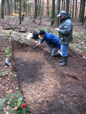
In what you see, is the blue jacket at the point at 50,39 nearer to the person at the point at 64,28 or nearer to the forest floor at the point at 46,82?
the forest floor at the point at 46,82

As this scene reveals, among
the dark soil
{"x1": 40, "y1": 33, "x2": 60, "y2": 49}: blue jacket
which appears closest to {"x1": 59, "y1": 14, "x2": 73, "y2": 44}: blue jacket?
{"x1": 40, "y1": 33, "x2": 60, "y2": 49}: blue jacket

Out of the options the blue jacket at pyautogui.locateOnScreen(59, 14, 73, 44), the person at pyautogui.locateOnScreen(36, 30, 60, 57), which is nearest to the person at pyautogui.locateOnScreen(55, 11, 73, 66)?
the blue jacket at pyautogui.locateOnScreen(59, 14, 73, 44)

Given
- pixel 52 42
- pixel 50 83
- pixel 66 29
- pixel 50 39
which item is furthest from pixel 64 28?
pixel 50 83

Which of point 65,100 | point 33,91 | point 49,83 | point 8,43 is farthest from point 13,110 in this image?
point 8,43

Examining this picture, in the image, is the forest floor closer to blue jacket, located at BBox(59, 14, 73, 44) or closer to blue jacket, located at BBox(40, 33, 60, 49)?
blue jacket, located at BBox(40, 33, 60, 49)

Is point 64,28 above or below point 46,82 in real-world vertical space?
above

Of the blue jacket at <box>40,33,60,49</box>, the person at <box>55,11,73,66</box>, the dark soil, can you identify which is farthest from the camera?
the blue jacket at <box>40,33,60,49</box>

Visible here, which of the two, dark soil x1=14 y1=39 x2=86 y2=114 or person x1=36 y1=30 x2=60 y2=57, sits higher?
person x1=36 y1=30 x2=60 y2=57

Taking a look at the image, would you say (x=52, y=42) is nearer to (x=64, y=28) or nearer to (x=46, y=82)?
(x=64, y=28)

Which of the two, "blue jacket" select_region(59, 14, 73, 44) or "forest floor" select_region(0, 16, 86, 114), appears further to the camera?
"blue jacket" select_region(59, 14, 73, 44)

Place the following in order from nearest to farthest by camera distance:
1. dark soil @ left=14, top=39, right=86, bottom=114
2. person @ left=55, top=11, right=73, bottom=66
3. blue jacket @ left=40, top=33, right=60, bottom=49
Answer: dark soil @ left=14, top=39, right=86, bottom=114 < person @ left=55, top=11, right=73, bottom=66 < blue jacket @ left=40, top=33, right=60, bottom=49

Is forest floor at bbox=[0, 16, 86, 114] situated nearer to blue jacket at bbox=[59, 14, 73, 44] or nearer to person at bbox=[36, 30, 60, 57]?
person at bbox=[36, 30, 60, 57]

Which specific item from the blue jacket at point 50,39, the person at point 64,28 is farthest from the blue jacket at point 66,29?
the blue jacket at point 50,39

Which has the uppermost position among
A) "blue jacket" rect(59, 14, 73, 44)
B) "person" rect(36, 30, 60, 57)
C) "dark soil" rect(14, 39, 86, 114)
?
"blue jacket" rect(59, 14, 73, 44)
